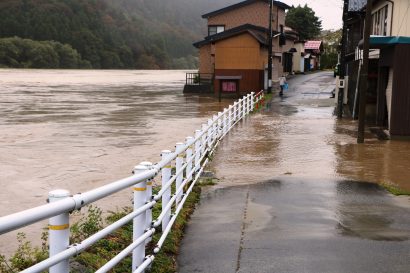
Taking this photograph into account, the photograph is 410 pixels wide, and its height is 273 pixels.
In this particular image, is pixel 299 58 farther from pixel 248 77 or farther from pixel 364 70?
pixel 364 70

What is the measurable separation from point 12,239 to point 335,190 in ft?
20.5

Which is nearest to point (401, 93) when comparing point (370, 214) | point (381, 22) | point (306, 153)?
point (306, 153)

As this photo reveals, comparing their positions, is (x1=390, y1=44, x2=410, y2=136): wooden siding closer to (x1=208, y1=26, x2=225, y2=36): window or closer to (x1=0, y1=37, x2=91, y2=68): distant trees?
(x1=208, y1=26, x2=225, y2=36): window

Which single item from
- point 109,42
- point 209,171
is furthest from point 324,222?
point 109,42

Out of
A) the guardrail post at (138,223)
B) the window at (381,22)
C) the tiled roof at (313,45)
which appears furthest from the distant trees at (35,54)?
the guardrail post at (138,223)

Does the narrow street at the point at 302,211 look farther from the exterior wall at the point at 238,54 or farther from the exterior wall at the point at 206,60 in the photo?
the exterior wall at the point at 206,60

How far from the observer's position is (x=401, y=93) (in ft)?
62.0

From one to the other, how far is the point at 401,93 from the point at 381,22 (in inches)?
250

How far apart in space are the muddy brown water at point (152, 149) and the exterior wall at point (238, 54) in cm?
1323

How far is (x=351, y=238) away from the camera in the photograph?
7.14m

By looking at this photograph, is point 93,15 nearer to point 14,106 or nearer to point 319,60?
point 319,60

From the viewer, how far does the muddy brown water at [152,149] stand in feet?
42.1

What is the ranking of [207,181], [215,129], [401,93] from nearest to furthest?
[207,181], [215,129], [401,93]

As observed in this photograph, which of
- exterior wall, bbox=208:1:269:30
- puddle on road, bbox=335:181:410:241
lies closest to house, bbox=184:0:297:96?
exterior wall, bbox=208:1:269:30
